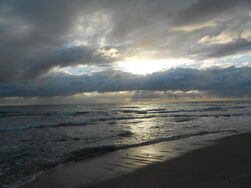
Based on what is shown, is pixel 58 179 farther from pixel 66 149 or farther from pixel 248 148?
pixel 248 148

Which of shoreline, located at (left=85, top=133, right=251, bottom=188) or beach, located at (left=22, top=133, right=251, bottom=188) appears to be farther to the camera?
beach, located at (left=22, top=133, right=251, bottom=188)

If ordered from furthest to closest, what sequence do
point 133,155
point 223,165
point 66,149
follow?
point 66,149 < point 133,155 < point 223,165

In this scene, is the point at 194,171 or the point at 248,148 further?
Result: the point at 248,148

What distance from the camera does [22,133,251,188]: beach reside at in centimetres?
612

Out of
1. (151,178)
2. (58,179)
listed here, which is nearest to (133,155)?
(151,178)

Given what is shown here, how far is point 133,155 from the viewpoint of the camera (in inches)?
413

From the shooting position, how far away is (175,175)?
7020 mm

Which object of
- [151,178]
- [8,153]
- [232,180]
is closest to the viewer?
[232,180]

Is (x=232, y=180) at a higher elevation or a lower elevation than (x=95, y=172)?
higher

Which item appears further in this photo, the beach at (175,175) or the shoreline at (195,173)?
the beach at (175,175)

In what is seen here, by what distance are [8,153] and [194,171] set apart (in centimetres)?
1049

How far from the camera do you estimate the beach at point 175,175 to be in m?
6.12

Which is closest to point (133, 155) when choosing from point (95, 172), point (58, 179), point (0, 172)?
point (95, 172)

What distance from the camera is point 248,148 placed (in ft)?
36.2
